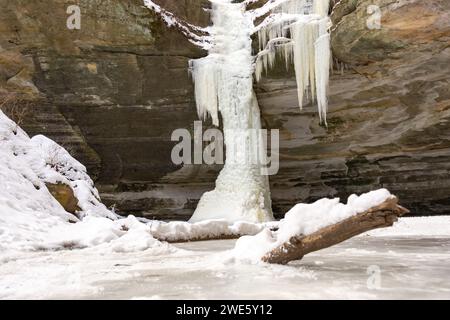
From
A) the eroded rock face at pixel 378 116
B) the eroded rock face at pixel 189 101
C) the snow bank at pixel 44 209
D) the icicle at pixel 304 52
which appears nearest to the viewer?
the snow bank at pixel 44 209

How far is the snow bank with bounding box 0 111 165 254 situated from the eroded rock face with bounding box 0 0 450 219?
3.81 meters

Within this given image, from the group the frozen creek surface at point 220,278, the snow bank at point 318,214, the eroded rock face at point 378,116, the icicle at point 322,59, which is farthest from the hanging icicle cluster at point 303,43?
the snow bank at point 318,214

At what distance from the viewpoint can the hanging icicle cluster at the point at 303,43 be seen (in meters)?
11.4

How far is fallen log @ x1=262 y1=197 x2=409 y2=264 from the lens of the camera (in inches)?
111

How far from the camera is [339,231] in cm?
302

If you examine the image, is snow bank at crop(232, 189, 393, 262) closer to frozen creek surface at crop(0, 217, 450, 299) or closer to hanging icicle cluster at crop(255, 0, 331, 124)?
frozen creek surface at crop(0, 217, 450, 299)

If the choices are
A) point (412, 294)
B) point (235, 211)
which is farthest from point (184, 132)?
point (412, 294)

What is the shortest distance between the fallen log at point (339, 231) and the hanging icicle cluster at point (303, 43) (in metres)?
8.97

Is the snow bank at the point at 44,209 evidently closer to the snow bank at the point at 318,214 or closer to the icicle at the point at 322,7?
the snow bank at the point at 318,214

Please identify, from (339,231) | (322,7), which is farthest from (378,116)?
(339,231)

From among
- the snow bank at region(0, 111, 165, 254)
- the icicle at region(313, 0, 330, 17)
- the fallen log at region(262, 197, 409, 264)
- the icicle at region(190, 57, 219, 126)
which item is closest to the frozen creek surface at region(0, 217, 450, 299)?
the fallen log at region(262, 197, 409, 264)

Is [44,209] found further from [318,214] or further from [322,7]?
[322,7]
